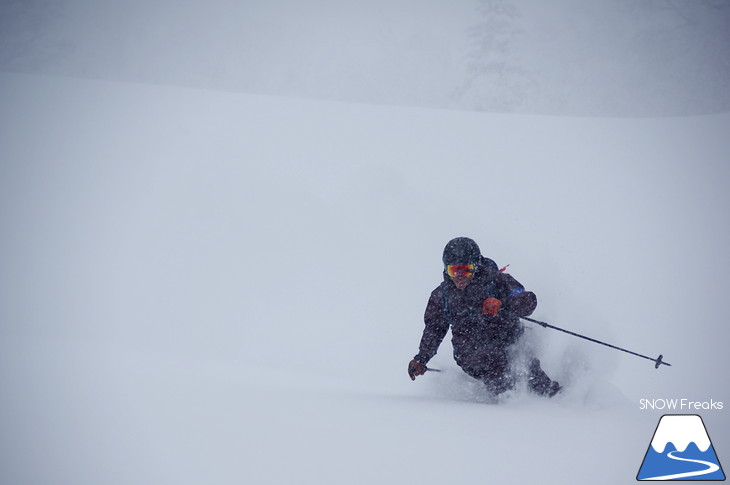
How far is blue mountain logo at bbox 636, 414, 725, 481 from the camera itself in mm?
2080

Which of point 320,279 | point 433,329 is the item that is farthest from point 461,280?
→ point 320,279

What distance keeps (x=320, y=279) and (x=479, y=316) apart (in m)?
5.63

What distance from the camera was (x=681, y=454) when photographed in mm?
2262

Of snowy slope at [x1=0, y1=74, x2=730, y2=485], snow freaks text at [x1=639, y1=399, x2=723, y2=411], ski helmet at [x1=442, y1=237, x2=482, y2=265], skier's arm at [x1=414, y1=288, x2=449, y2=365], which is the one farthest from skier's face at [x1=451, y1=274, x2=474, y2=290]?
snow freaks text at [x1=639, y1=399, x2=723, y2=411]

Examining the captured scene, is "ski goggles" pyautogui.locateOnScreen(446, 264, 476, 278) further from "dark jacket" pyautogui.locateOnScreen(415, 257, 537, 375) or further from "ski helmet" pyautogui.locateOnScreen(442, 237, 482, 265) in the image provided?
"dark jacket" pyautogui.locateOnScreen(415, 257, 537, 375)

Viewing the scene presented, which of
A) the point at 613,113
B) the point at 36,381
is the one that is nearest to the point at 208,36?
the point at 613,113

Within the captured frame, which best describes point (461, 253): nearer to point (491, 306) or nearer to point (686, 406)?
point (491, 306)

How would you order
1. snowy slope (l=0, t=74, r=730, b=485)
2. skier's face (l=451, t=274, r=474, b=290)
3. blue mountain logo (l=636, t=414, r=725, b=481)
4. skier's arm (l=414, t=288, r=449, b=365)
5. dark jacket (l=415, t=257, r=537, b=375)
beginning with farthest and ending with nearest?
skier's arm (l=414, t=288, r=449, b=365) → dark jacket (l=415, t=257, r=537, b=375) → skier's face (l=451, t=274, r=474, b=290) → snowy slope (l=0, t=74, r=730, b=485) → blue mountain logo (l=636, t=414, r=725, b=481)

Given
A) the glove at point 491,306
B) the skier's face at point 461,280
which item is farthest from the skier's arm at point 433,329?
the glove at point 491,306

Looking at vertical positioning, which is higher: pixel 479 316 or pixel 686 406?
pixel 479 316

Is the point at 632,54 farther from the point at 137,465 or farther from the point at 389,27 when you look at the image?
the point at 137,465

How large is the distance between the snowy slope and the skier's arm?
38 cm

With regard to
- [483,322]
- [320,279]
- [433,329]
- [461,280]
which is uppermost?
[461,280]

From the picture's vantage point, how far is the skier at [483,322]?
135 inches
